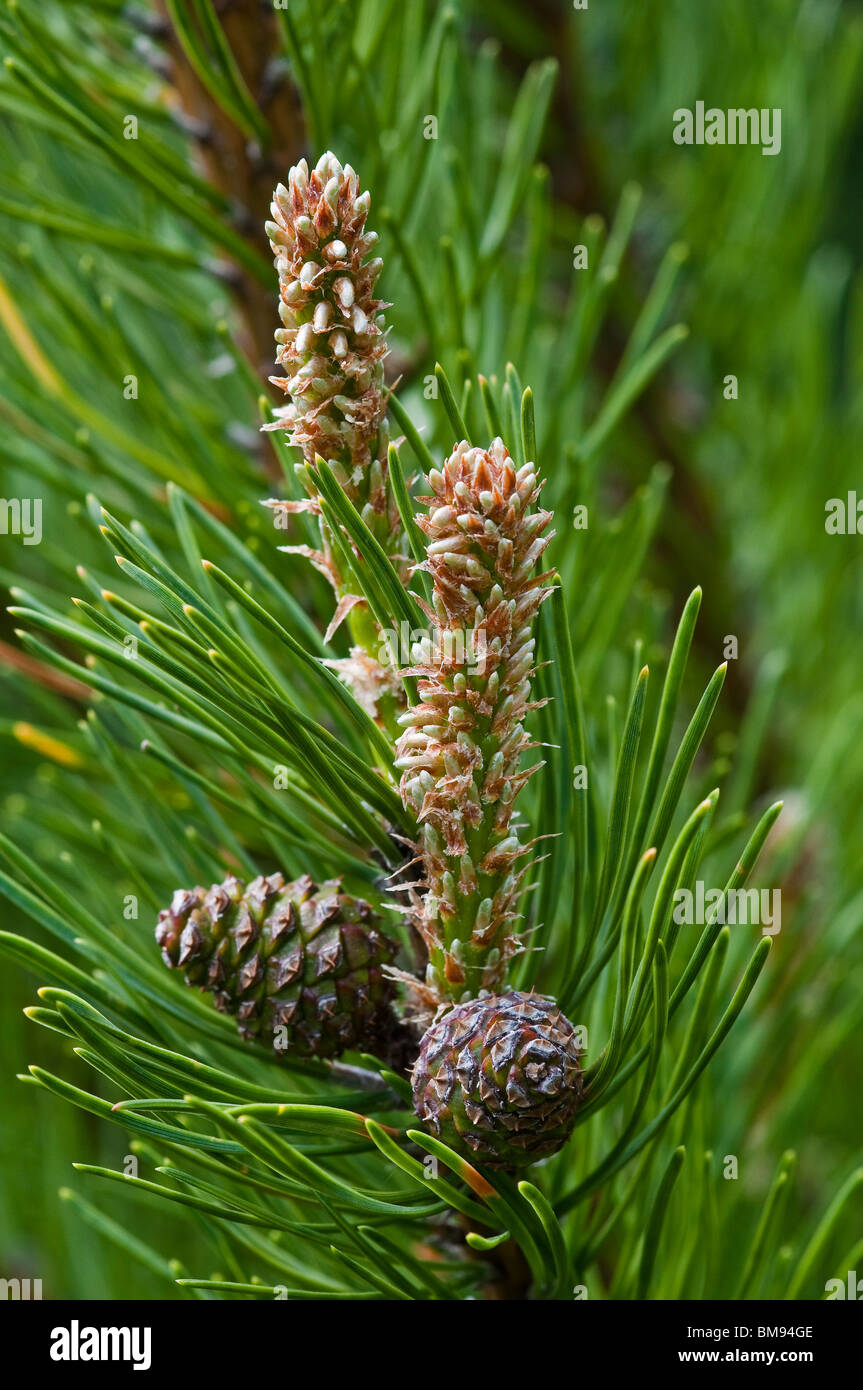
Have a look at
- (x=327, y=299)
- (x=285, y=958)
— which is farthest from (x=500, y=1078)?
(x=327, y=299)

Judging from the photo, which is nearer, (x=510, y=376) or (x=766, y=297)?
(x=510, y=376)

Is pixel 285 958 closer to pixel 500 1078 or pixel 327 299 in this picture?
pixel 500 1078

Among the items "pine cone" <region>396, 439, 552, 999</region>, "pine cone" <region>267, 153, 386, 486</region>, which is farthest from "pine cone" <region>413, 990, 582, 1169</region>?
"pine cone" <region>267, 153, 386, 486</region>

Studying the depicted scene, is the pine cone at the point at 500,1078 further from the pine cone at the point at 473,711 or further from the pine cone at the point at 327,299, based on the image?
the pine cone at the point at 327,299

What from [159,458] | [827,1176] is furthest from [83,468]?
[827,1176]

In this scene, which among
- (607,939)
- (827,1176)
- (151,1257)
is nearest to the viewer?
(607,939)
